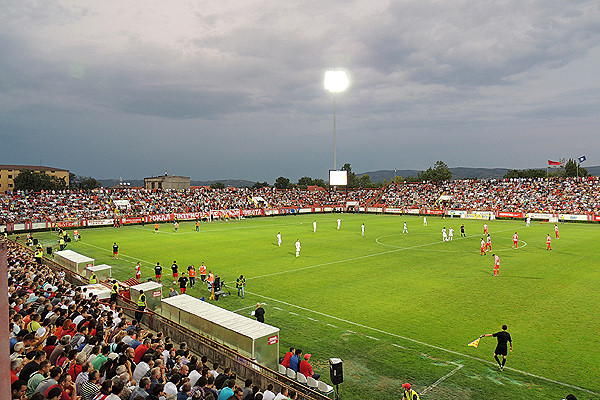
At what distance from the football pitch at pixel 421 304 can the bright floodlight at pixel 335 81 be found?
24.8 m

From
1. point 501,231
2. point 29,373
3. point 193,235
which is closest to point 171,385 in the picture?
point 29,373

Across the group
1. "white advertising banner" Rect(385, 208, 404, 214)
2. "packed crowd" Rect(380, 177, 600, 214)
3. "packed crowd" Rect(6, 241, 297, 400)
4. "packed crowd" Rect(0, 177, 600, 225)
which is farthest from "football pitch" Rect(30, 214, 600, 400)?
"white advertising banner" Rect(385, 208, 404, 214)

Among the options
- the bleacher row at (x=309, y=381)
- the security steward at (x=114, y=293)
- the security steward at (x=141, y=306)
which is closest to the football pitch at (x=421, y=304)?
the bleacher row at (x=309, y=381)

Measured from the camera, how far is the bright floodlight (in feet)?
180

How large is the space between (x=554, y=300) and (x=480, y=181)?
222 feet

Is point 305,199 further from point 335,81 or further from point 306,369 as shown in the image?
point 306,369

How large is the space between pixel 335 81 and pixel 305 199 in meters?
38.2

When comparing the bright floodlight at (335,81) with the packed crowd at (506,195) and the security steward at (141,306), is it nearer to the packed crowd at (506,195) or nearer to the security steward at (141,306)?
the packed crowd at (506,195)

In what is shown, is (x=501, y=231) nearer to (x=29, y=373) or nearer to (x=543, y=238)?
(x=543, y=238)

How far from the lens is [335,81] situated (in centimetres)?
5506

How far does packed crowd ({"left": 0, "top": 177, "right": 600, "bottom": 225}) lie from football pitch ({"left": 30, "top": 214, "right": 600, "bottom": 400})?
21871 mm

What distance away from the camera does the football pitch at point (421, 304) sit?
12.1 metres

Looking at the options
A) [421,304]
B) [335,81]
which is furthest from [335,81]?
[421,304]

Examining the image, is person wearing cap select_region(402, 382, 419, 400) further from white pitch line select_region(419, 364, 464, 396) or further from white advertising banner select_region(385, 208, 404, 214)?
white advertising banner select_region(385, 208, 404, 214)
